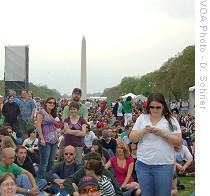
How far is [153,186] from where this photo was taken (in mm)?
5887

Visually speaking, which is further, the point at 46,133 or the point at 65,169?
the point at 46,133

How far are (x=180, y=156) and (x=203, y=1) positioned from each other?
832 centimetres

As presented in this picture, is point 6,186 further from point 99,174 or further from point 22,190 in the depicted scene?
point 22,190

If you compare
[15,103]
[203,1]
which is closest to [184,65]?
[15,103]

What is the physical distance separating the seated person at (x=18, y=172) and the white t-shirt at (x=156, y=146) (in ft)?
→ 7.16

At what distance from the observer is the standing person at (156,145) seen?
570 centimetres

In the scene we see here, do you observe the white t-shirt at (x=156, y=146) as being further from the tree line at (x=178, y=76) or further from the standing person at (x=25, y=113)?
the tree line at (x=178, y=76)

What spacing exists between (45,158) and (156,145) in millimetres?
4227

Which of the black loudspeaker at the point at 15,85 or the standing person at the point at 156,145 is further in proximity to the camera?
the black loudspeaker at the point at 15,85

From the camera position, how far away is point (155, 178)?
5840 millimetres

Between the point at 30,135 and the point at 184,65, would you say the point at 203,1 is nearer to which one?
the point at 30,135

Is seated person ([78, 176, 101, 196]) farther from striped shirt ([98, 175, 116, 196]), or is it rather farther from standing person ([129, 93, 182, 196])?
striped shirt ([98, 175, 116, 196])

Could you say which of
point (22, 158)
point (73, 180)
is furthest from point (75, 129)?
point (73, 180)

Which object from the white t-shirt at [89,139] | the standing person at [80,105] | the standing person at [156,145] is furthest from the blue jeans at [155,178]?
the white t-shirt at [89,139]
